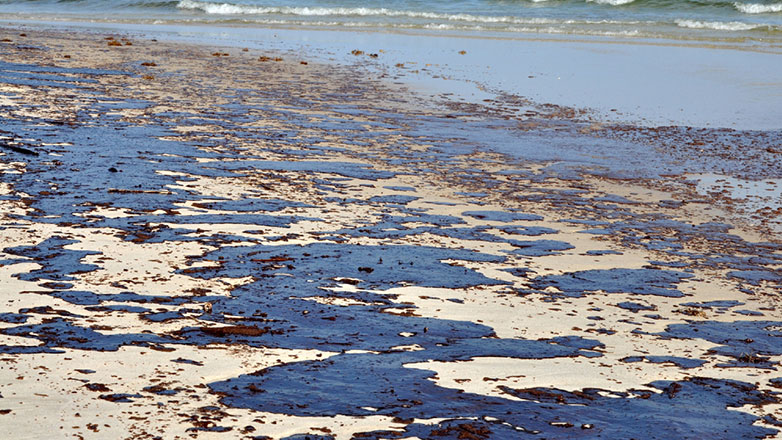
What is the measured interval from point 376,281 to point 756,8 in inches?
1140

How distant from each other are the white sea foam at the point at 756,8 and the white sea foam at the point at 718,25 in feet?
11.0

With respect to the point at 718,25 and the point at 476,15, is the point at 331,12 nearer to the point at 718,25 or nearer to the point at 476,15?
the point at 476,15

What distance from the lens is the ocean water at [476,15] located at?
25.2m

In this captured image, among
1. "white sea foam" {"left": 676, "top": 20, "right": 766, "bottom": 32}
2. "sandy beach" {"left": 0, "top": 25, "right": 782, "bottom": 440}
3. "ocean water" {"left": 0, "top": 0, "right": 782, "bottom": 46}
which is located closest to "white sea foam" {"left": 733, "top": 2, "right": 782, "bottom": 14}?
"ocean water" {"left": 0, "top": 0, "right": 782, "bottom": 46}

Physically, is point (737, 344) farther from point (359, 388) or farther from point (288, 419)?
point (288, 419)

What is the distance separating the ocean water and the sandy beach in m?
15.8

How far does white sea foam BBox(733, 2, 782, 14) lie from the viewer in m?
29.9

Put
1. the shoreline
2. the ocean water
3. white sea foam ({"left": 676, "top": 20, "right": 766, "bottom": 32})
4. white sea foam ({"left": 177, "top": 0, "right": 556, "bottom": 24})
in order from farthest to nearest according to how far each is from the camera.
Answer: white sea foam ({"left": 177, "top": 0, "right": 556, "bottom": 24}), white sea foam ({"left": 676, "top": 20, "right": 766, "bottom": 32}), the ocean water, the shoreline

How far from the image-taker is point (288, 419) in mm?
2986

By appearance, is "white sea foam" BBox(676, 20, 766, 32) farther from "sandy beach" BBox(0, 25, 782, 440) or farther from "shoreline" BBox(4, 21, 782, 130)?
"sandy beach" BBox(0, 25, 782, 440)

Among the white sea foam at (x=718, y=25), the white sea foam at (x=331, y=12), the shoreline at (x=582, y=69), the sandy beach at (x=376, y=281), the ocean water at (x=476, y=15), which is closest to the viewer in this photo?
the sandy beach at (x=376, y=281)

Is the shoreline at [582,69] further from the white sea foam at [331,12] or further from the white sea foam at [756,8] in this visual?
the white sea foam at [756,8]

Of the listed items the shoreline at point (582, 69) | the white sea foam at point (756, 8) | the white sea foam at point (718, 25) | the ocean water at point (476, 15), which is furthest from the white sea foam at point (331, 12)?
the white sea foam at point (756, 8)

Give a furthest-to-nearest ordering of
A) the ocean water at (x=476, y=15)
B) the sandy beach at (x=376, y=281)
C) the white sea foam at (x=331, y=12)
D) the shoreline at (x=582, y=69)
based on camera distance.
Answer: the white sea foam at (x=331, y=12) < the ocean water at (x=476, y=15) < the shoreline at (x=582, y=69) < the sandy beach at (x=376, y=281)
